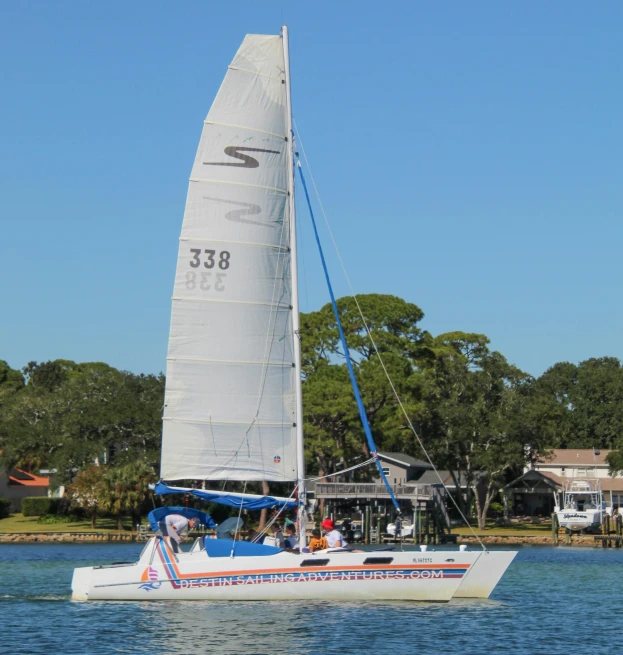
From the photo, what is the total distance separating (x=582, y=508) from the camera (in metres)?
86.2

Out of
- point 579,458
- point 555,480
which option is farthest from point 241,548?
point 579,458

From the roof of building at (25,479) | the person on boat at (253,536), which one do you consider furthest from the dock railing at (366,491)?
the person on boat at (253,536)

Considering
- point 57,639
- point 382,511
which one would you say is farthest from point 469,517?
point 57,639

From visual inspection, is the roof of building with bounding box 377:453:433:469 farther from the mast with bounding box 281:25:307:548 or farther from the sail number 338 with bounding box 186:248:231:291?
the sail number 338 with bounding box 186:248:231:291

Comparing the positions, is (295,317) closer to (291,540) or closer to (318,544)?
(291,540)

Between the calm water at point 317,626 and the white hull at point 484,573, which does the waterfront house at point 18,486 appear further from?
the white hull at point 484,573

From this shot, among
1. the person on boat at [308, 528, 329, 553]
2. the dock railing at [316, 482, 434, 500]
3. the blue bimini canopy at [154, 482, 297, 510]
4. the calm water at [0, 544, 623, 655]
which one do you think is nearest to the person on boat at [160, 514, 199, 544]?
the blue bimini canopy at [154, 482, 297, 510]

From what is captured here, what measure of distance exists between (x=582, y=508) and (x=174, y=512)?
61272 millimetres

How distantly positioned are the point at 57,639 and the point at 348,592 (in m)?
7.43

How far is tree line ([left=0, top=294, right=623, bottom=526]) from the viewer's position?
240ft

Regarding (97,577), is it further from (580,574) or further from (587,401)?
(587,401)

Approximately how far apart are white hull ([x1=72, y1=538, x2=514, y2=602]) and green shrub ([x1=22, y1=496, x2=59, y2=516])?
55.9 meters

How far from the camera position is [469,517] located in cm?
8525

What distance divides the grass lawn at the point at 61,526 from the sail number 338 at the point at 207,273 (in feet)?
150
